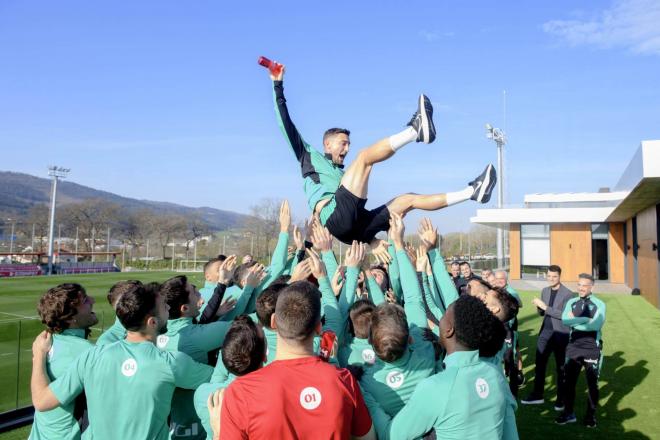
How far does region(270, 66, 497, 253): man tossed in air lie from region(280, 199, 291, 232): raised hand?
12.5 inches

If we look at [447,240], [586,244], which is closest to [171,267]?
[447,240]

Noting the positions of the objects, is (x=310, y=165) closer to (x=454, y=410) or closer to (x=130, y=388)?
(x=130, y=388)

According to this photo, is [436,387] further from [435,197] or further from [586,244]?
[586,244]

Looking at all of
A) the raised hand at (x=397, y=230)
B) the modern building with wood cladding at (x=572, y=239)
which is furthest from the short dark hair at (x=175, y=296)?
the modern building with wood cladding at (x=572, y=239)

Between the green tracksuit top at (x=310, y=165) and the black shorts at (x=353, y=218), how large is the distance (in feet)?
0.56

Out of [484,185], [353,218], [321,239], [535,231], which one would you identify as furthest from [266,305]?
[535,231]

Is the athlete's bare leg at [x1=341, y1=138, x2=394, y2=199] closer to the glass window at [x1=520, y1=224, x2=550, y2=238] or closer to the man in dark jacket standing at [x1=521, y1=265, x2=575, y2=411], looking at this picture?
the man in dark jacket standing at [x1=521, y1=265, x2=575, y2=411]

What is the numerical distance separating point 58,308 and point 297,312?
6.24ft

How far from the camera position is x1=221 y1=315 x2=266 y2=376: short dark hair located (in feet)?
7.24

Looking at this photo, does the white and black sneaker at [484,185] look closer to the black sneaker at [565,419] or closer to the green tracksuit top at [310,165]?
the green tracksuit top at [310,165]

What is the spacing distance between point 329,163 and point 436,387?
9.98 ft

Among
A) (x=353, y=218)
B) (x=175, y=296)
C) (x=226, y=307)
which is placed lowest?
(x=226, y=307)

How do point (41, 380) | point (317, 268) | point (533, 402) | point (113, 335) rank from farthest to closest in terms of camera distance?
point (533, 402) < point (113, 335) < point (317, 268) < point (41, 380)

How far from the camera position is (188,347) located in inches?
132
